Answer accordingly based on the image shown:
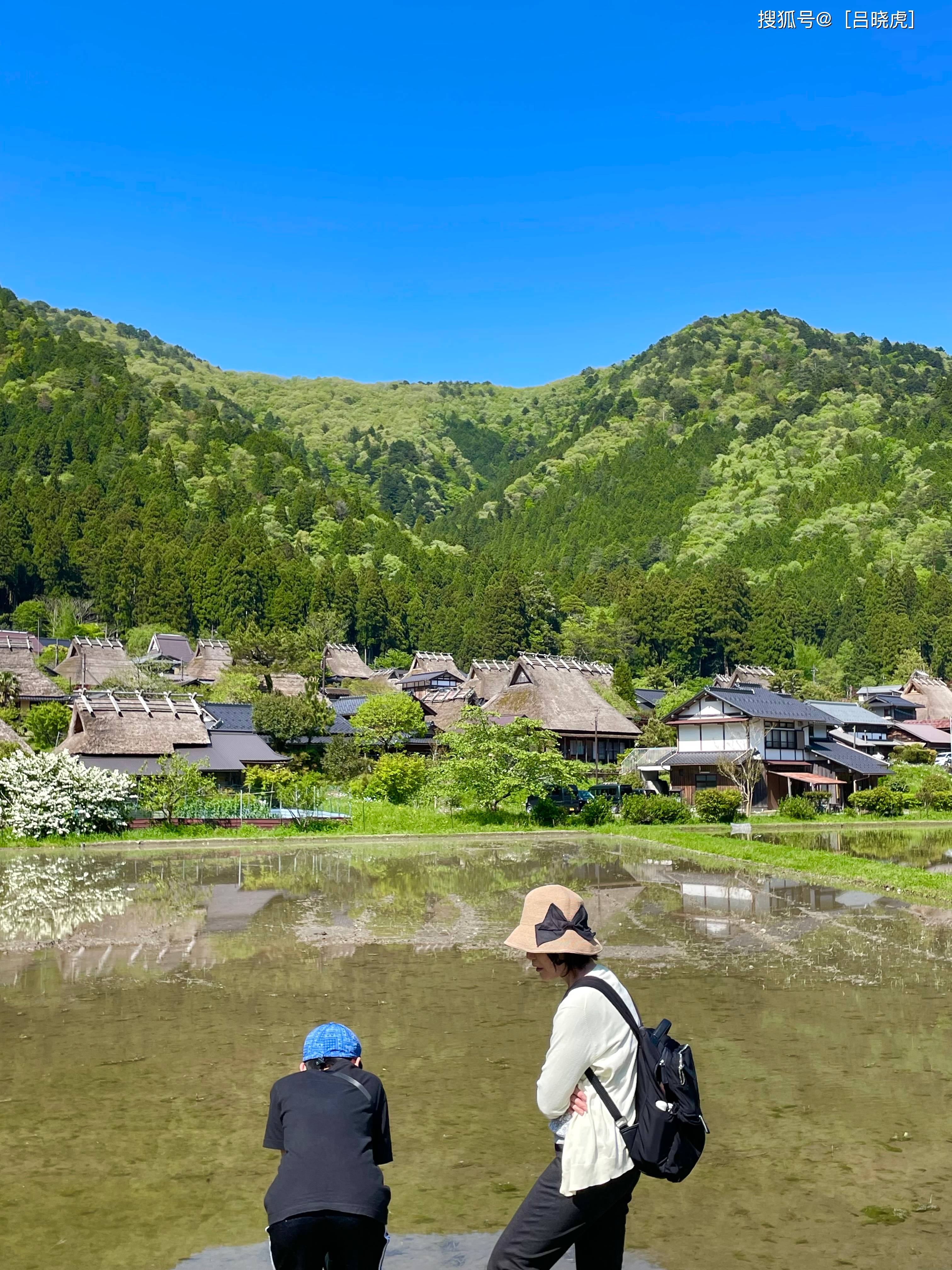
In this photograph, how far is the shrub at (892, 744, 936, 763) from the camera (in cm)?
4634

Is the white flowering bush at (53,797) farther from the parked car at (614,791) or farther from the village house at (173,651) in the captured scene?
the village house at (173,651)

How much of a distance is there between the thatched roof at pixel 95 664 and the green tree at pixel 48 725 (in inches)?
476

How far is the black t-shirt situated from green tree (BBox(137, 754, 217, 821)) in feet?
84.5

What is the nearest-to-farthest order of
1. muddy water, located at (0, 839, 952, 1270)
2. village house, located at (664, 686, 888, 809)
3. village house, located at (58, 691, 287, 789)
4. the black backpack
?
the black backpack < muddy water, located at (0, 839, 952, 1270) < village house, located at (58, 691, 287, 789) < village house, located at (664, 686, 888, 809)

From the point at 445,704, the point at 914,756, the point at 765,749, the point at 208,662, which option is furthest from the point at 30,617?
the point at 914,756

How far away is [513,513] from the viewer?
129m

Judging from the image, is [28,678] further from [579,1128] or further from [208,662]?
[579,1128]

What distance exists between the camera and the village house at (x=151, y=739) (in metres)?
33.3

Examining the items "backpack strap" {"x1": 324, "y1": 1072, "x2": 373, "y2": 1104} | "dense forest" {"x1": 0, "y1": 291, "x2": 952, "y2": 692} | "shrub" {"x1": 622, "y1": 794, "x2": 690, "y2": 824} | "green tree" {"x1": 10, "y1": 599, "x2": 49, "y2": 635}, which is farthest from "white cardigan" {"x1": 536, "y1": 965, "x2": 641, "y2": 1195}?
"green tree" {"x1": 10, "y1": 599, "x2": 49, "y2": 635}

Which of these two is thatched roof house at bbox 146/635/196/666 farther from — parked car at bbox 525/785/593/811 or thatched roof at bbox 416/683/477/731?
parked car at bbox 525/785/593/811

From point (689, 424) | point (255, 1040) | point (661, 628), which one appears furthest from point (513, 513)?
point (255, 1040)

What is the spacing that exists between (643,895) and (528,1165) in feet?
38.1

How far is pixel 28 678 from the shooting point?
4797 centimetres

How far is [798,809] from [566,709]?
13478mm
